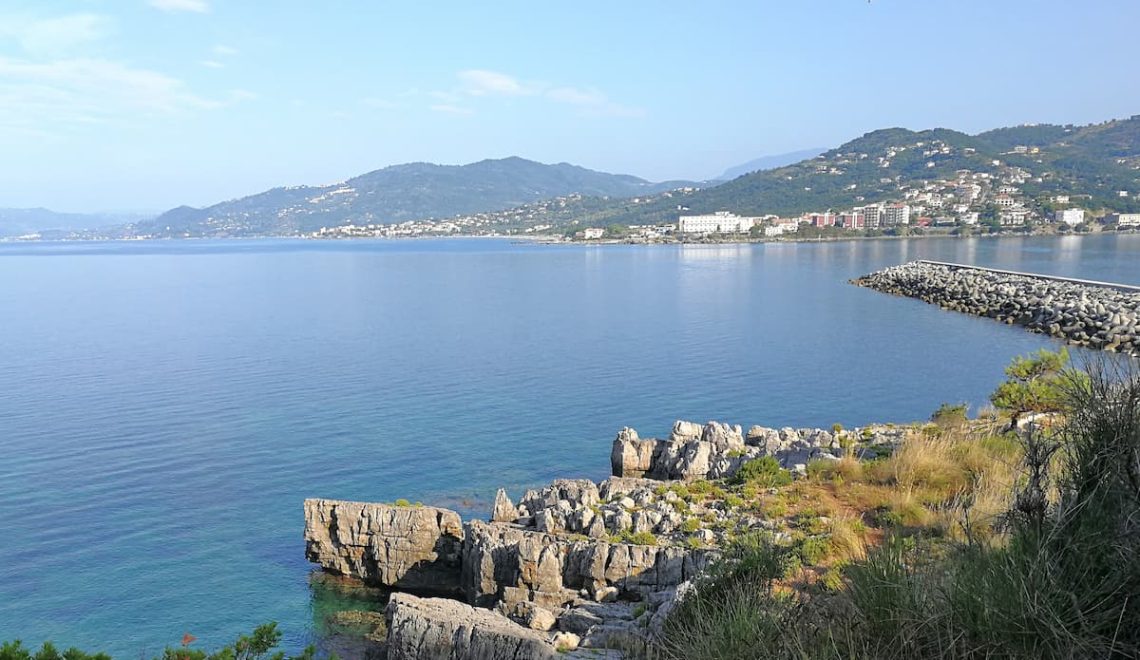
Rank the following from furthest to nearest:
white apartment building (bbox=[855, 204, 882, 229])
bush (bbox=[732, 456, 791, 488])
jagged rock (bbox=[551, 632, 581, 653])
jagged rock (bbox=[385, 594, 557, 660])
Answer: white apartment building (bbox=[855, 204, 882, 229]) < bush (bbox=[732, 456, 791, 488]) < jagged rock (bbox=[551, 632, 581, 653]) < jagged rock (bbox=[385, 594, 557, 660])

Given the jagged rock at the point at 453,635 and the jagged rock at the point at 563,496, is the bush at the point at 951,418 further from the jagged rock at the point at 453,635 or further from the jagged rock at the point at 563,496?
the jagged rock at the point at 453,635

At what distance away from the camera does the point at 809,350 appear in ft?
143

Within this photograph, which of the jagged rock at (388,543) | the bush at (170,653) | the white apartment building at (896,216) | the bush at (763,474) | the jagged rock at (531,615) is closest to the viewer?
the bush at (170,653)

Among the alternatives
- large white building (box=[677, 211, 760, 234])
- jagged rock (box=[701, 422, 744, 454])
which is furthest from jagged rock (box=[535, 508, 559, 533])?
large white building (box=[677, 211, 760, 234])

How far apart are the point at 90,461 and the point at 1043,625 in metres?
27.4

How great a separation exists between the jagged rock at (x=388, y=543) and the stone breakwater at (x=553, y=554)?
2cm

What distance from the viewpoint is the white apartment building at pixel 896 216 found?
168250 millimetres

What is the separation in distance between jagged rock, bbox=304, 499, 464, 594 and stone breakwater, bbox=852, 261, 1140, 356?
2601 cm

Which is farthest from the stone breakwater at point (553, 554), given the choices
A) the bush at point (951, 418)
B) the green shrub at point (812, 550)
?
the bush at point (951, 418)

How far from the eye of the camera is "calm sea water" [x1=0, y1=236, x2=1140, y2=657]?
17797 millimetres

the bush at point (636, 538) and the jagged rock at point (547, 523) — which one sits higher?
the bush at point (636, 538)

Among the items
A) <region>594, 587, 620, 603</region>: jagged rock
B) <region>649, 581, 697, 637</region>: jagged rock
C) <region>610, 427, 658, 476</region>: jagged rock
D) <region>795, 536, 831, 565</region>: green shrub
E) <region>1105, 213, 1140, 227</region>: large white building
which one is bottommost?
<region>610, 427, 658, 476</region>: jagged rock

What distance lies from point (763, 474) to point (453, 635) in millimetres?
9174

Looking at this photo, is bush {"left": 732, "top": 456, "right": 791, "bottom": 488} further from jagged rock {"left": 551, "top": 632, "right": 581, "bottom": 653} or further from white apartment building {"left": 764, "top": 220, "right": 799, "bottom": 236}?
white apartment building {"left": 764, "top": 220, "right": 799, "bottom": 236}
